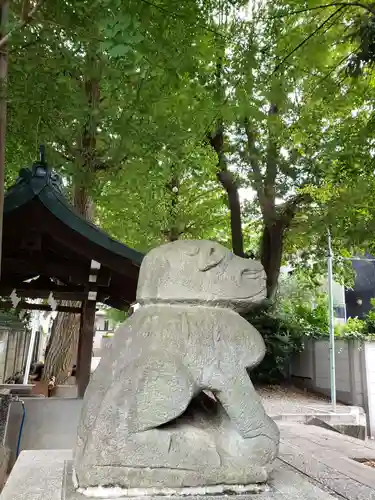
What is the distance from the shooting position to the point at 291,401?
1307 cm

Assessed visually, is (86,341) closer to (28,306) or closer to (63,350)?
(28,306)

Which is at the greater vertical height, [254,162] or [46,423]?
[254,162]

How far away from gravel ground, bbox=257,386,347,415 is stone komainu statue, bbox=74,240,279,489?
8136 mm

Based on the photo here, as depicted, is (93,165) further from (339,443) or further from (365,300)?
(365,300)

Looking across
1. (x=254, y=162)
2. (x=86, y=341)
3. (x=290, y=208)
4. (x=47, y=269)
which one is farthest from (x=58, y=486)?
(x=290, y=208)

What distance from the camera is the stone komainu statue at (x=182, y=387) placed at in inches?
96.7

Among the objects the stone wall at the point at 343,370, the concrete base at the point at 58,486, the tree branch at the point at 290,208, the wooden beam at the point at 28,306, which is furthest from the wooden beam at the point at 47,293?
the stone wall at the point at 343,370

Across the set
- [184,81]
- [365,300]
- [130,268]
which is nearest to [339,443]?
[130,268]

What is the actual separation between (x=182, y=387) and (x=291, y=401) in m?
11.5

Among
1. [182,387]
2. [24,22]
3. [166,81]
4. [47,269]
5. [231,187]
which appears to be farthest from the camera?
[231,187]

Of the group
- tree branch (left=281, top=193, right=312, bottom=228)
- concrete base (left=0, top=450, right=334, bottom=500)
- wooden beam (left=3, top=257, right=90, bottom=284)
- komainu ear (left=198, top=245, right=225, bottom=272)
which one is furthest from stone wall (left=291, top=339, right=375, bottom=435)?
komainu ear (left=198, top=245, right=225, bottom=272)

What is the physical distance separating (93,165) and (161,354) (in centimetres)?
439

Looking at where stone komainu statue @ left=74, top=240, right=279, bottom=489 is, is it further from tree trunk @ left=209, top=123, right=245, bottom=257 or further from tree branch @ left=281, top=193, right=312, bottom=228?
tree branch @ left=281, top=193, right=312, bottom=228

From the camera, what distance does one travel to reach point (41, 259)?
6.43 metres
